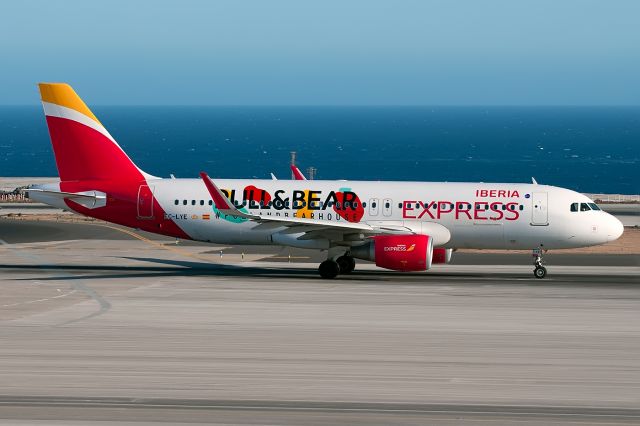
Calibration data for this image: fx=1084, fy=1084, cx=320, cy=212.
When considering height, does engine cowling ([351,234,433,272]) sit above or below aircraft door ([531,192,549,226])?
below

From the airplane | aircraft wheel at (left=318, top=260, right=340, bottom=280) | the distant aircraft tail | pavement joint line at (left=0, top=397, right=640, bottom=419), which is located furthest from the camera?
the distant aircraft tail

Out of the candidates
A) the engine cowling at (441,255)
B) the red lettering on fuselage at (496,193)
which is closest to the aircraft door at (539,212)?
the red lettering on fuselage at (496,193)

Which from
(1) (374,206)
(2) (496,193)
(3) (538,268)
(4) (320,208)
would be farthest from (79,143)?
(3) (538,268)

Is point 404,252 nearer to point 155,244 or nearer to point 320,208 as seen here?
point 320,208

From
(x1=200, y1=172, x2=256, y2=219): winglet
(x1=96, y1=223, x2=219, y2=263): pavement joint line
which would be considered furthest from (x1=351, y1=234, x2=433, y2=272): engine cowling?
(x1=96, y1=223, x2=219, y2=263): pavement joint line

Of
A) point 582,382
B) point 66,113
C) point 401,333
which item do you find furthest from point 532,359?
point 66,113

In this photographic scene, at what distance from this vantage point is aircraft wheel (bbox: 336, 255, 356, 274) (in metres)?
45.1

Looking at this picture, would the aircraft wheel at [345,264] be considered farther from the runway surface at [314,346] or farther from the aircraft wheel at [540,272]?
the aircraft wheel at [540,272]

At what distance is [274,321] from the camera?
108 ft

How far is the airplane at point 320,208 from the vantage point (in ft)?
144

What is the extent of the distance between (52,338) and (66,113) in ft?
60.4

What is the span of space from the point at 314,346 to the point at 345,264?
16.3m

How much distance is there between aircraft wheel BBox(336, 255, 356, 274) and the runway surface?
36.6 inches

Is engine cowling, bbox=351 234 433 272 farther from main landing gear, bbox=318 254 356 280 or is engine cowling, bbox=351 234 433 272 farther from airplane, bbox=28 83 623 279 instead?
main landing gear, bbox=318 254 356 280
